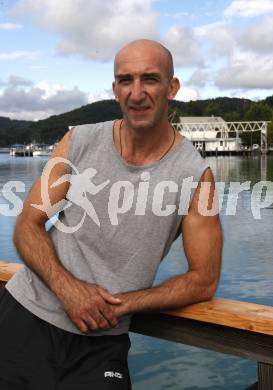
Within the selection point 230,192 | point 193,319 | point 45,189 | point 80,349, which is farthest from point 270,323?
point 230,192

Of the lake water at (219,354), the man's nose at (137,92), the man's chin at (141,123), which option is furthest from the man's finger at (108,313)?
the lake water at (219,354)

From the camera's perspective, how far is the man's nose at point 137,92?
2.46 meters

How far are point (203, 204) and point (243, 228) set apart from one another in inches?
624

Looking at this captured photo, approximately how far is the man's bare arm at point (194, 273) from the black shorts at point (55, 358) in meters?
0.19

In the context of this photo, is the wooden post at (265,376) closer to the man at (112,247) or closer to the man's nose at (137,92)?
→ the man at (112,247)

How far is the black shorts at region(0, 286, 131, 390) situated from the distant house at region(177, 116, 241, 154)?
385 ft

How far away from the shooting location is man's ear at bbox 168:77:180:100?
2559 mm

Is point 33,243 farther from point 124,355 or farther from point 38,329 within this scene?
point 124,355

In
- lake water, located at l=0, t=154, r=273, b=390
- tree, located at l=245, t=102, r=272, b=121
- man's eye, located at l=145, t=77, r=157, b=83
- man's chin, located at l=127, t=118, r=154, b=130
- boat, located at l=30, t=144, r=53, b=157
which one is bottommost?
lake water, located at l=0, t=154, r=273, b=390

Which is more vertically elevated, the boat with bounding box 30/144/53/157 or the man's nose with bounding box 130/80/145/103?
the man's nose with bounding box 130/80/145/103

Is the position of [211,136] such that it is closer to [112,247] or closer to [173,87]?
[173,87]

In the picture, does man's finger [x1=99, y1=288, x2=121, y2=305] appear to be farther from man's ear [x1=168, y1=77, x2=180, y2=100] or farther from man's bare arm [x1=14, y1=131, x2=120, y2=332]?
man's ear [x1=168, y1=77, x2=180, y2=100]

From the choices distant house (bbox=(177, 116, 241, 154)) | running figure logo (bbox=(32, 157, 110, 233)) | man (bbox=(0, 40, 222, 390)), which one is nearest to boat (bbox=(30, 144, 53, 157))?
distant house (bbox=(177, 116, 241, 154))

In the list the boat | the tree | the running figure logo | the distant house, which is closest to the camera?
the running figure logo
